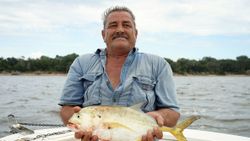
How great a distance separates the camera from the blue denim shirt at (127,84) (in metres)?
4.34

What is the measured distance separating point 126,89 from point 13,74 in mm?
101336

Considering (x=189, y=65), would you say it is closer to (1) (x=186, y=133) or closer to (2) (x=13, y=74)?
(2) (x=13, y=74)

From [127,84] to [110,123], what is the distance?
0.94 m

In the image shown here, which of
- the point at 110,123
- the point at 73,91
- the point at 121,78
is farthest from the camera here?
the point at 73,91

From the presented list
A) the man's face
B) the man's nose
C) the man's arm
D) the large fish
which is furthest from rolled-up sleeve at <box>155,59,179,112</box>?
the man's arm

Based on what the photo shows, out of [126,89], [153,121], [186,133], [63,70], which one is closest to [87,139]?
[153,121]

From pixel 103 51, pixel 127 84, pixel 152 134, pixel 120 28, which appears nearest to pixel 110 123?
pixel 152 134

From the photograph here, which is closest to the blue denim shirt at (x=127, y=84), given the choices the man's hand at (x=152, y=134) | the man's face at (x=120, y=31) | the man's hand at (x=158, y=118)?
the man's face at (x=120, y=31)

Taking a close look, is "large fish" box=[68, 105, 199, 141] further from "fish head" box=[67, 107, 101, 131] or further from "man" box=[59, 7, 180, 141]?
"man" box=[59, 7, 180, 141]

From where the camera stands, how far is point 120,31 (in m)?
4.29

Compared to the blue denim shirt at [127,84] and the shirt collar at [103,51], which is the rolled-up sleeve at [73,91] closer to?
the blue denim shirt at [127,84]

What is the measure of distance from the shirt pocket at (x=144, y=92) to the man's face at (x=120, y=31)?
37 cm

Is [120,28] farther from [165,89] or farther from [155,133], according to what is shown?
[155,133]

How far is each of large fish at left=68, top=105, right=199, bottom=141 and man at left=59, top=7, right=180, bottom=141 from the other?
2.16 feet
